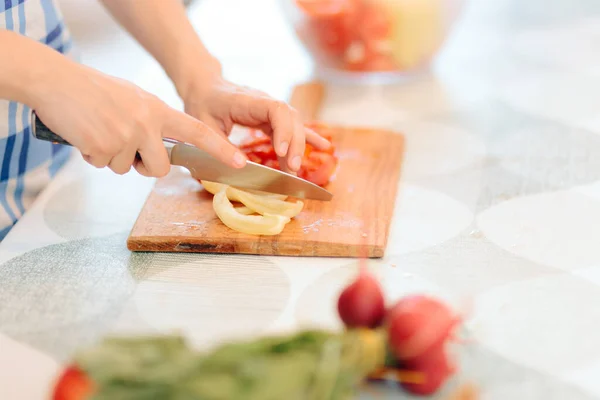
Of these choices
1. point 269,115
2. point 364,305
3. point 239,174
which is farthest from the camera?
point 269,115

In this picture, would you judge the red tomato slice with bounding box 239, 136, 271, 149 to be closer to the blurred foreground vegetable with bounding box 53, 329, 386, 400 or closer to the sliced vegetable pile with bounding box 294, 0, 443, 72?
the sliced vegetable pile with bounding box 294, 0, 443, 72

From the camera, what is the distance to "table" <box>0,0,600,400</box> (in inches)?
37.1

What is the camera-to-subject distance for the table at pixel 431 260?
0.94 m

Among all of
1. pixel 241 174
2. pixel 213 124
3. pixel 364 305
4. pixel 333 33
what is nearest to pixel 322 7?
pixel 333 33

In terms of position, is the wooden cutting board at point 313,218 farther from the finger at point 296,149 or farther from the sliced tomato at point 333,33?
the sliced tomato at point 333,33

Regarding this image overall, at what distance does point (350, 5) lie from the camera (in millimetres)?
1603

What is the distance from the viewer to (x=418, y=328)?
30.2 inches

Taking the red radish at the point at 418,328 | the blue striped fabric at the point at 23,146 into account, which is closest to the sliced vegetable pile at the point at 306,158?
the blue striped fabric at the point at 23,146

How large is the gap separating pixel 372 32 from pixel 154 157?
0.70 meters

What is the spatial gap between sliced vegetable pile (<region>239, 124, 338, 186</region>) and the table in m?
0.14

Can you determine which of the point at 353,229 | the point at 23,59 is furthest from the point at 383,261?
the point at 23,59

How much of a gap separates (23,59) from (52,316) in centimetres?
35

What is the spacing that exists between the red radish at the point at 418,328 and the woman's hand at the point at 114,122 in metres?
0.46

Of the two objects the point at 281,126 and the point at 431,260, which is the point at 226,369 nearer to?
the point at 431,260
